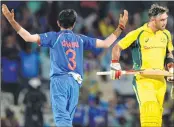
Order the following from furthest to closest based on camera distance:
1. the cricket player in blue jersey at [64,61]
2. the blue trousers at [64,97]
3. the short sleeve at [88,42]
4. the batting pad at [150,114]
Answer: the short sleeve at [88,42], the batting pad at [150,114], the cricket player in blue jersey at [64,61], the blue trousers at [64,97]

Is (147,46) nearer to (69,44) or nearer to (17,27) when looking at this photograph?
(69,44)

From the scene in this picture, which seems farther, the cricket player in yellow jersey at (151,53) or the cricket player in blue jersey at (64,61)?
the cricket player in yellow jersey at (151,53)

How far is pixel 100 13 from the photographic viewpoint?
17.6 m

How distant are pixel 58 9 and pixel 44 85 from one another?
168 cm

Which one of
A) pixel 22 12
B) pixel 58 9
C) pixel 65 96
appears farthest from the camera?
pixel 22 12

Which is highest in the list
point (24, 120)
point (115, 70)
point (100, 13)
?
point (100, 13)

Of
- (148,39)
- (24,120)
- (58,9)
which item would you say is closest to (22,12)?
(58,9)

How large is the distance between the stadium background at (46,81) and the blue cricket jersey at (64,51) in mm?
4794

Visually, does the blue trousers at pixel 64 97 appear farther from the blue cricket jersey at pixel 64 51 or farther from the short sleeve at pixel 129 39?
the short sleeve at pixel 129 39

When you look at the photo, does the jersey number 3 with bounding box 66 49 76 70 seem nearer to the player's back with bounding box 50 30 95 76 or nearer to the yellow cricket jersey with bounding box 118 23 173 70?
the player's back with bounding box 50 30 95 76

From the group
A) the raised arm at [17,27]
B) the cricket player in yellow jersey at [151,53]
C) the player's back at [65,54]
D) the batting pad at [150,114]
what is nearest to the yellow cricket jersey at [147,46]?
the cricket player in yellow jersey at [151,53]

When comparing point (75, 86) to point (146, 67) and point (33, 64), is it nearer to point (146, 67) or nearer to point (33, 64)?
point (146, 67)

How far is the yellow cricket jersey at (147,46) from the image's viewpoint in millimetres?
11281

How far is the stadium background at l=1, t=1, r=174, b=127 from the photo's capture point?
1628 cm
